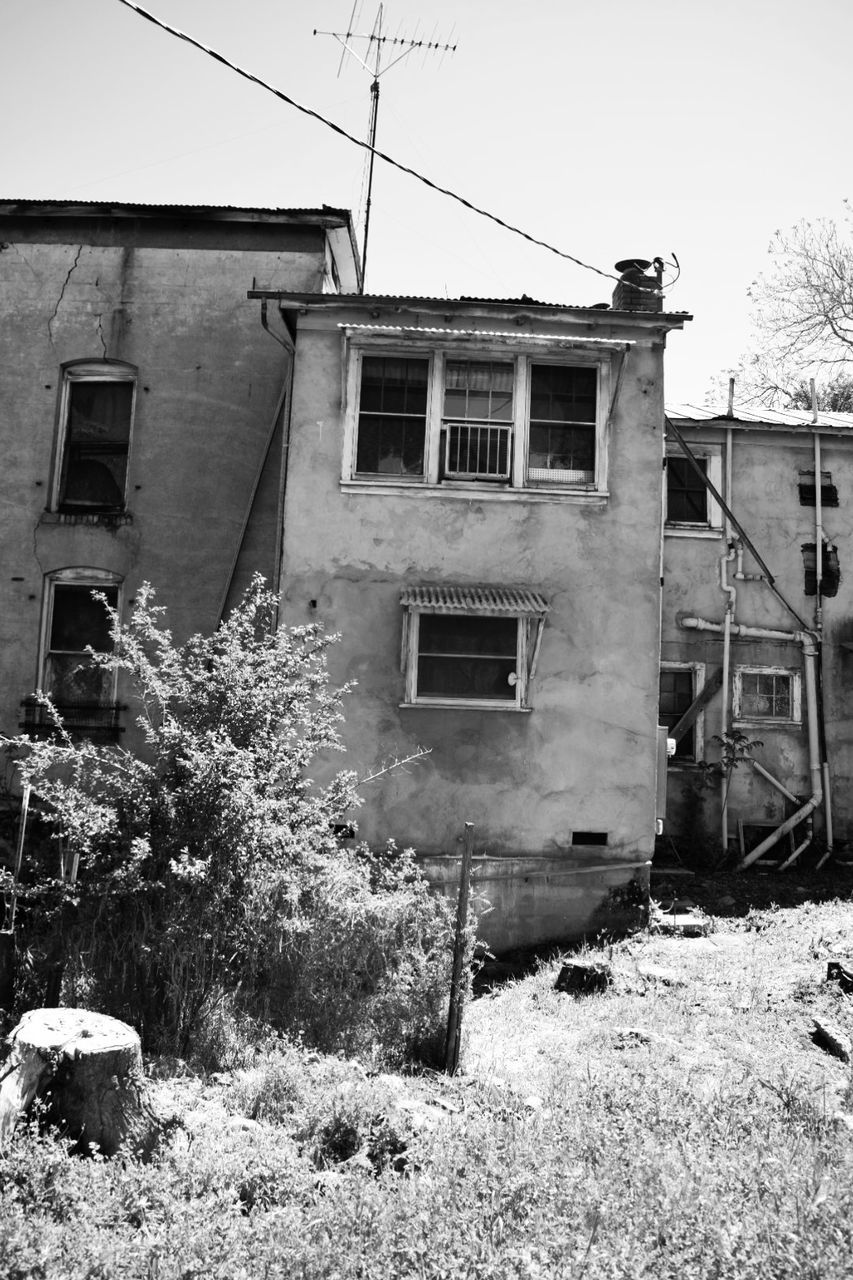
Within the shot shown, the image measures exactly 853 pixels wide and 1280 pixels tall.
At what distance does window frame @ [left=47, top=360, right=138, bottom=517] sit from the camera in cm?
1437

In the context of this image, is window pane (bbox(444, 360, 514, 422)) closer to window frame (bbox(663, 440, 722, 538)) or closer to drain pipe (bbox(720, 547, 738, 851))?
window frame (bbox(663, 440, 722, 538))

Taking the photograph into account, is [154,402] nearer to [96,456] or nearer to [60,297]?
[96,456]

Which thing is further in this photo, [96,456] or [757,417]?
[757,417]

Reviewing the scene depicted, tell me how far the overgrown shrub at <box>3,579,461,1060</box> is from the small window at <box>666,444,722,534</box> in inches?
382

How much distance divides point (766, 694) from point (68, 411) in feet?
38.3

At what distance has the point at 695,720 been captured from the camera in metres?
16.1

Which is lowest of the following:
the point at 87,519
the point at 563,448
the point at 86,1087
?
the point at 86,1087

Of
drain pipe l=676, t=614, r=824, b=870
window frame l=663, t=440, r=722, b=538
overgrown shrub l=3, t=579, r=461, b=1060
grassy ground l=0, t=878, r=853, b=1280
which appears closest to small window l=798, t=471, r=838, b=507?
window frame l=663, t=440, r=722, b=538

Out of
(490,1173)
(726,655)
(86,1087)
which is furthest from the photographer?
(726,655)

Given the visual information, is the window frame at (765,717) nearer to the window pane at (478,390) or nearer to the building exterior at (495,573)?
the building exterior at (495,573)

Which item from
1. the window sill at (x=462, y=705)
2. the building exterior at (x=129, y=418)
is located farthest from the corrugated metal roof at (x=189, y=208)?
the window sill at (x=462, y=705)

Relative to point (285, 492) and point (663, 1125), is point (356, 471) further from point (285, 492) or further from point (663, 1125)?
point (663, 1125)

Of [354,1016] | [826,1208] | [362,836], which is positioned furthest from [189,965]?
[826,1208]

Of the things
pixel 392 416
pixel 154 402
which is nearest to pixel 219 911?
pixel 392 416
